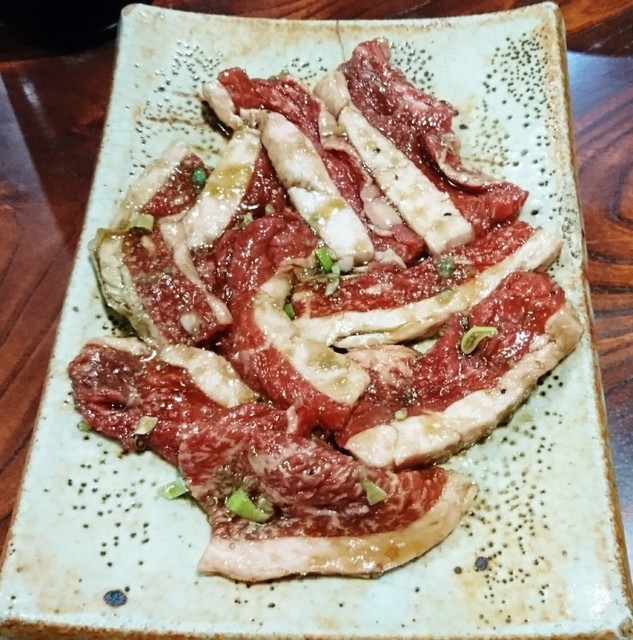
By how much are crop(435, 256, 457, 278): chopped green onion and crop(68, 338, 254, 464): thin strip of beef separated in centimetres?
93

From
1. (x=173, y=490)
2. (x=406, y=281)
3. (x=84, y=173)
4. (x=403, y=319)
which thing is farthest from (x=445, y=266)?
(x=84, y=173)

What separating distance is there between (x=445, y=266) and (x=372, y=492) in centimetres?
104

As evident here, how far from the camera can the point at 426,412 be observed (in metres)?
2.57

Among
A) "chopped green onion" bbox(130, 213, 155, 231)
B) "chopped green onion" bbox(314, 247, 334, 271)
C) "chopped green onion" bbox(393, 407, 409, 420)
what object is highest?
"chopped green onion" bbox(130, 213, 155, 231)

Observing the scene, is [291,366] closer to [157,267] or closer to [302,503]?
[302,503]

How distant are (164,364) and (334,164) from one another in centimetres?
122

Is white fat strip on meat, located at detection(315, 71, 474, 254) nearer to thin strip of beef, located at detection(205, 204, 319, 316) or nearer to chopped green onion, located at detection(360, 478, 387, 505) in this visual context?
thin strip of beef, located at detection(205, 204, 319, 316)

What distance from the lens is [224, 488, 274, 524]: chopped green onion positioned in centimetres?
243

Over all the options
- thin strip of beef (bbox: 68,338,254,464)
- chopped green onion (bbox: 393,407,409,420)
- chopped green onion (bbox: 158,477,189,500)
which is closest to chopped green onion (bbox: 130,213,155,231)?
thin strip of beef (bbox: 68,338,254,464)

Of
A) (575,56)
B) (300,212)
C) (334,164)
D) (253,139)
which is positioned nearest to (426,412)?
(300,212)

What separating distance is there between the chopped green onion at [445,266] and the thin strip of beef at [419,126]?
0.72ft

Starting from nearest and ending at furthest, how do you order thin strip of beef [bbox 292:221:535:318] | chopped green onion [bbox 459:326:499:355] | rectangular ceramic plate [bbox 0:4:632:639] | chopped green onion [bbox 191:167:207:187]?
1. rectangular ceramic plate [bbox 0:4:632:639]
2. chopped green onion [bbox 459:326:499:355]
3. thin strip of beef [bbox 292:221:535:318]
4. chopped green onion [bbox 191:167:207:187]

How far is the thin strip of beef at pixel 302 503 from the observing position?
2.33m

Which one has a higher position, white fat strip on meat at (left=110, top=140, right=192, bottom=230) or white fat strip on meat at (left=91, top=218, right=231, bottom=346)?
white fat strip on meat at (left=110, top=140, right=192, bottom=230)
